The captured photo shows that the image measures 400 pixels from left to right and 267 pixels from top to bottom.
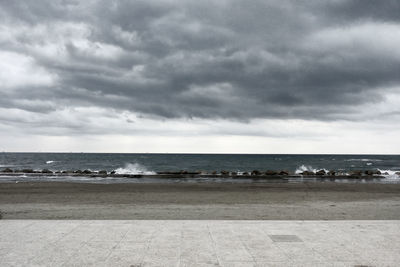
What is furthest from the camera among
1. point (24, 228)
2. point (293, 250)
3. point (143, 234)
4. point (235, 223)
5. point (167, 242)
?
point (235, 223)

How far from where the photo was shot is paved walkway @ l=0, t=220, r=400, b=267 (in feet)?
17.9

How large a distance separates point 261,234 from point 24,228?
5602 millimetres

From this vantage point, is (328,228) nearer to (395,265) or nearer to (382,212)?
(395,265)

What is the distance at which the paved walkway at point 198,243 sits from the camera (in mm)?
5469

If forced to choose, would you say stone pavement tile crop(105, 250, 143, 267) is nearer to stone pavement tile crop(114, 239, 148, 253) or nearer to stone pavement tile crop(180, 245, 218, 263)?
stone pavement tile crop(114, 239, 148, 253)

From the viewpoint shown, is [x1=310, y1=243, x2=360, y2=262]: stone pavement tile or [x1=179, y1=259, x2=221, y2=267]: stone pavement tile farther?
[x1=310, y1=243, x2=360, y2=262]: stone pavement tile

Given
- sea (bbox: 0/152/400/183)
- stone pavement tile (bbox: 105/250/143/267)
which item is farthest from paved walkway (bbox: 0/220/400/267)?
sea (bbox: 0/152/400/183)

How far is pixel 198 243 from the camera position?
6.40 meters

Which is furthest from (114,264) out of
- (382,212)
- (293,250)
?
(382,212)

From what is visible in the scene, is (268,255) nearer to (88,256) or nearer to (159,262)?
A: (159,262)

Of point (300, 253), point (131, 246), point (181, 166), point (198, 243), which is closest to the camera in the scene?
point (300, 253)

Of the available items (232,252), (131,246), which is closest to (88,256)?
(131,246)

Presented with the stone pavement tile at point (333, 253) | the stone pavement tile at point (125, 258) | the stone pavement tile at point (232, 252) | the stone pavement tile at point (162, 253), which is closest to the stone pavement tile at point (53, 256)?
the stone pavement tile at point (125, 258)

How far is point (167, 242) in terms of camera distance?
649cm
